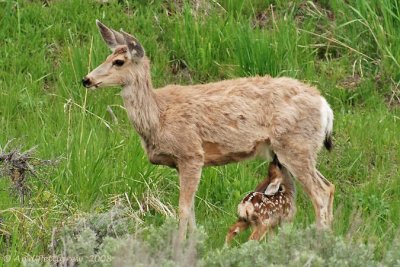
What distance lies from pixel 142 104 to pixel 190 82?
10.6 feet

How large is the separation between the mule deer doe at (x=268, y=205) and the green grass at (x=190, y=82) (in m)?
0.26

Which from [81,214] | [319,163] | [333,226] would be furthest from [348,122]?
[81,214]

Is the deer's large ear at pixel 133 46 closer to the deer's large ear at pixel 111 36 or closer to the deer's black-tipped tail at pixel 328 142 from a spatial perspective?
the deer's large ear at pixel 111 36

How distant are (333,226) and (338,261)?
7.67 feet

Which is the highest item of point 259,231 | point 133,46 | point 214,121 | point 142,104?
point 133,46

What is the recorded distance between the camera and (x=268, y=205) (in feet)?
35.3

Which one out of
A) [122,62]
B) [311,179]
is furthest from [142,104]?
[311,179]

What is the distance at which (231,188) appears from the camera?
11.8 metres

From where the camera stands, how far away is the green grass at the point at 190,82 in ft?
36.7

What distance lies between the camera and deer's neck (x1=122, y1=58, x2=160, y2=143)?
35.7 feet

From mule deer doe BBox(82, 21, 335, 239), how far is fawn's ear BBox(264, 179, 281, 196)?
17 cm

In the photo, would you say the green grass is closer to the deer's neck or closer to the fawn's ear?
the fawn's ear

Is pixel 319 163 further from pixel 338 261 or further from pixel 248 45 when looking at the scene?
pixel 338 261

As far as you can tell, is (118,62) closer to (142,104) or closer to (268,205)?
(142,104)
